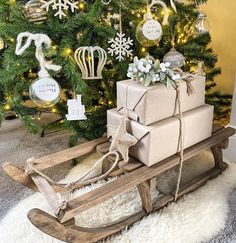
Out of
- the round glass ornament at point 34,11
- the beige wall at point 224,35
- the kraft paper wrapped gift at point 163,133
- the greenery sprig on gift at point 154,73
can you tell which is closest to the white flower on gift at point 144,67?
the greenery sprig on gift at point 154,73

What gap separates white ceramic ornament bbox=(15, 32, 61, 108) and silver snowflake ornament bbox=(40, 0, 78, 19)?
0.17 meters

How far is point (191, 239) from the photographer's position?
1.03 meters

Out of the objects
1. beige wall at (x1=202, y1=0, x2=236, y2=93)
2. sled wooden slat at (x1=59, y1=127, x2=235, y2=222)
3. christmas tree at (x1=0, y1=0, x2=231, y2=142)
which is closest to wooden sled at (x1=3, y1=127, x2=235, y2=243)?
sled wooden slat at (x1=59, y1=127, x2=235, y2=222)

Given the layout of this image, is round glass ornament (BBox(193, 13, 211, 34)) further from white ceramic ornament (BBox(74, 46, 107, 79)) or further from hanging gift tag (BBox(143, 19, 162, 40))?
white ceramic ornament (BBox(74, 46, 107, 79))

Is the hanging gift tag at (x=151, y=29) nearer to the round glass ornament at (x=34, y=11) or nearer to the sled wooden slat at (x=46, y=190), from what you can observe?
the round glass ornament at (x=34, y=11)

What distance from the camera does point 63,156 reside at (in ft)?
3.63

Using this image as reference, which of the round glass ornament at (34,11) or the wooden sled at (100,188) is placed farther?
the round glass ornament at (34,11)

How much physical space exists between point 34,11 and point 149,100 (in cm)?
61

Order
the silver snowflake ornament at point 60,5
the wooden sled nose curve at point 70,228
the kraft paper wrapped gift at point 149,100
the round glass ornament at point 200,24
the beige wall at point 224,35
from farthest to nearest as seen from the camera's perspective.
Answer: the beige wall at point 224,35 < the round glass ornament at point 200,24 < the silver snowflake ornament at point 60,5 < the kraft paper wrapped gift at point 149,100 < the wooden sled nose curve at point 70,228

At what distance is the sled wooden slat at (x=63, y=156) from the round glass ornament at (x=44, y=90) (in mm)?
214

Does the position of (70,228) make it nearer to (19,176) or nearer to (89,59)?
(19,176)

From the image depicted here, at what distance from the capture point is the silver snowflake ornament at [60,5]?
1139mm

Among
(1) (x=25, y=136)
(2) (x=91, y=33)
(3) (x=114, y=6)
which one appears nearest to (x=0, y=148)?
(1) (x=25, y=136)

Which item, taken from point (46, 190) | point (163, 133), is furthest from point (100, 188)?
point (163, 133)
